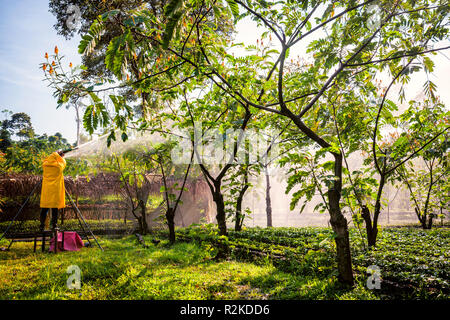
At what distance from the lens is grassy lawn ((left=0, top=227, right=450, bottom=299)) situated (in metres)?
2.74

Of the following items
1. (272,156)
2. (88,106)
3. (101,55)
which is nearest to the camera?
(88,106)

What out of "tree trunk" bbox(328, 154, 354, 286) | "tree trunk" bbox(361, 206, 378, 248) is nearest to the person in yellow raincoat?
"tree trunk" bbox(328, 154, 354, 286)

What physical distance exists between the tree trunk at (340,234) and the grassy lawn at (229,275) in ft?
0.42

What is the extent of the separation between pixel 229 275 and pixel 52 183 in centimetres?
Answer: 421

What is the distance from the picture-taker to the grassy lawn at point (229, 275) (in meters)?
2.74

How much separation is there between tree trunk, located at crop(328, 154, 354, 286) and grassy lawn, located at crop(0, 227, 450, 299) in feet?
0.42

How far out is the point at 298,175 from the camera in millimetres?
2930

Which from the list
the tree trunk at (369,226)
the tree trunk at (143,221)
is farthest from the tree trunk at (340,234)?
the tree trunk at (143,221)

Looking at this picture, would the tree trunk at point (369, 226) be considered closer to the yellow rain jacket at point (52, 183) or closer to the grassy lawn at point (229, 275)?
the grassy lawn at point (229, 275)

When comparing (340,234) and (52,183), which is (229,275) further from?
(52,183)

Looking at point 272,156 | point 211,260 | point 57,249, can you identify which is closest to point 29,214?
point 57,249

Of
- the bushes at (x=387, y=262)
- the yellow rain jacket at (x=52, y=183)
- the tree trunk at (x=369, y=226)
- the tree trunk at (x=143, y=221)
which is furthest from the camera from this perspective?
the tree trunk at (x=143, y=221)
